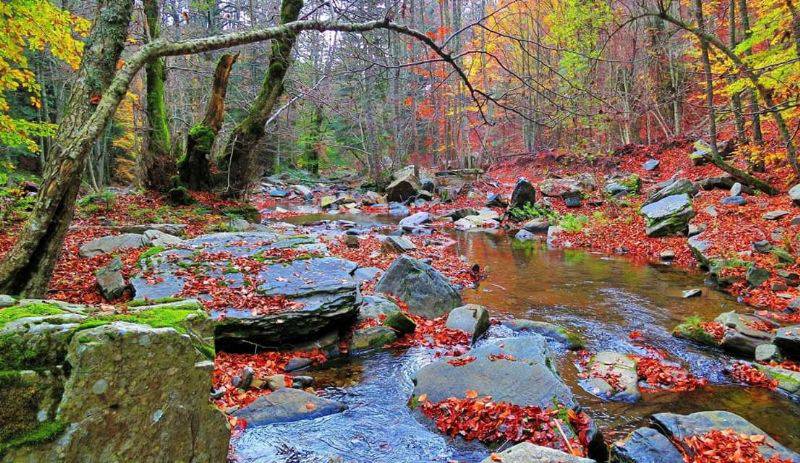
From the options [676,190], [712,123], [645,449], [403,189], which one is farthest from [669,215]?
[403,189]

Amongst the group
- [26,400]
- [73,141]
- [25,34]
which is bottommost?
[26,400]

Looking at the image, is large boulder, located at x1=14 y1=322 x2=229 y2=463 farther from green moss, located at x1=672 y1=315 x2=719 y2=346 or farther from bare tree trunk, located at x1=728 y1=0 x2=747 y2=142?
bare tree trunk, located at x1=728 y1=0 x2=747 y2=142

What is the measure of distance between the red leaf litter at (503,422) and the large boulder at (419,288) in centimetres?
322

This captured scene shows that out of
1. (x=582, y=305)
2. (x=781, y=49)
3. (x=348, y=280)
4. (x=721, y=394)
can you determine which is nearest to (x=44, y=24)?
(x=348, y=280)

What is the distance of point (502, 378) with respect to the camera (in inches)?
186

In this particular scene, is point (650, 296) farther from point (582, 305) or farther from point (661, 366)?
point (661, 366)

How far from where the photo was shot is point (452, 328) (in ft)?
22.8

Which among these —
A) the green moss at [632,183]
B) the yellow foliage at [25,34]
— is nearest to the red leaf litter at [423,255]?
the yellow foliage at [25,34]

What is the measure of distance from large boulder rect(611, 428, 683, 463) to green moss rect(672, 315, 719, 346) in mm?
3139

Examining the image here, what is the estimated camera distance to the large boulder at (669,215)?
1309 centimetres

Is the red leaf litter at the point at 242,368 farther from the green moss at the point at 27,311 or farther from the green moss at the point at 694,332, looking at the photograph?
the green moss at the point at 694,332

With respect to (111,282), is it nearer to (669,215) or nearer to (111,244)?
(111,244)

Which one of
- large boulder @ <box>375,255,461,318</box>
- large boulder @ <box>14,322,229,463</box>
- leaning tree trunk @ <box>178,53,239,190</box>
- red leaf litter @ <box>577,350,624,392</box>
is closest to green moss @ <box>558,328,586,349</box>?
red leaf litter @ <box>577,350,624,392</box>

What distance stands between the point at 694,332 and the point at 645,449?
139 inches
